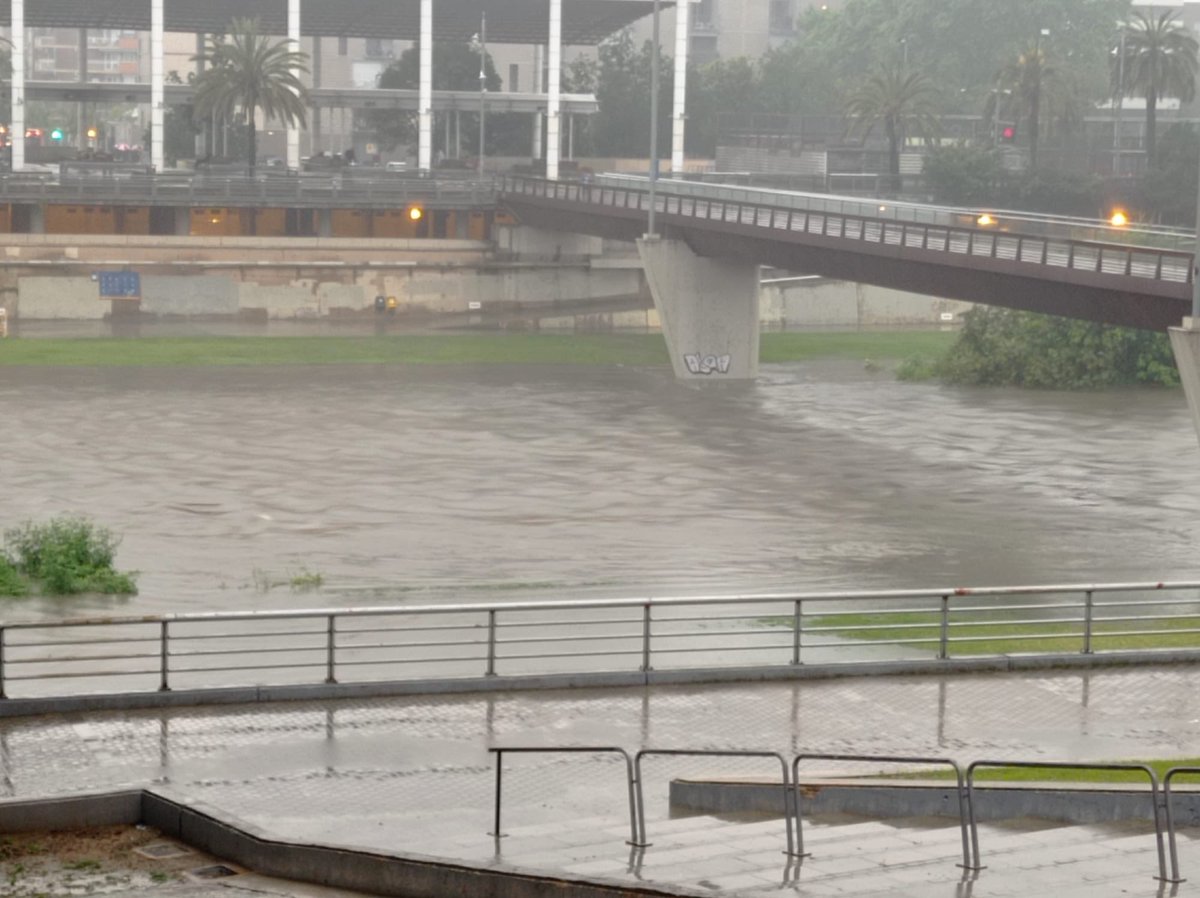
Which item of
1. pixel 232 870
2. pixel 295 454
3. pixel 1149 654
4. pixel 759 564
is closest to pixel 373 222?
pixel 295 454

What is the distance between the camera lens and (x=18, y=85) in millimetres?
94562

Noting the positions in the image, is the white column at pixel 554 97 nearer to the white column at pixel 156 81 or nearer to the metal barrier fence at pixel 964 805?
the white column at pixel 156 81

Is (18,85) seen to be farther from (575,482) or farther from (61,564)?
(61,564)

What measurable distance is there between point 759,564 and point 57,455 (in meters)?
19.7

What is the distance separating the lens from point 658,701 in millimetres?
18484

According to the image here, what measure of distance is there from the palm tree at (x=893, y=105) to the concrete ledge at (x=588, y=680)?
277 feet

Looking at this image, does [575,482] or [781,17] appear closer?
[575,482]

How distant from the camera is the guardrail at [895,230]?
44.5 m

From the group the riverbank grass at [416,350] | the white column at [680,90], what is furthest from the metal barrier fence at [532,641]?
the white column at [680,90]

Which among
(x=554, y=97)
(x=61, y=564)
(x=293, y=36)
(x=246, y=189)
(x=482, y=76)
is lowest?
(x=61, y=564)

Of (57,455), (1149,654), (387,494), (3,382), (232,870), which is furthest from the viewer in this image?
(3,382)

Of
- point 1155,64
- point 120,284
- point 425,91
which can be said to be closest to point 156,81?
point 425,91

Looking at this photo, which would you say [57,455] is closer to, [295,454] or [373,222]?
[295,454]

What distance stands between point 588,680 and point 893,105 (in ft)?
285
